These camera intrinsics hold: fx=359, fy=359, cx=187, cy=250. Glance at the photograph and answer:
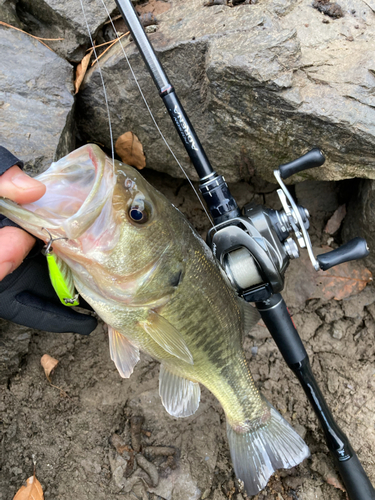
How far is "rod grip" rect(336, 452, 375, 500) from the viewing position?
2398 mm

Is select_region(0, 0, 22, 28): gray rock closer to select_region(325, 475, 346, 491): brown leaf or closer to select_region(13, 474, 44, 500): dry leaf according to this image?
select_region(13, 474, 44, 500): dry leaf

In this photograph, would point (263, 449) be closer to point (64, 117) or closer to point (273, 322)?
point (273, 322)

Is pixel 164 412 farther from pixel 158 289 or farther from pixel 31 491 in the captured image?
pixel 158 289

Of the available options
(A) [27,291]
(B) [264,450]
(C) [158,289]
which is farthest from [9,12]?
(B) [264,450]

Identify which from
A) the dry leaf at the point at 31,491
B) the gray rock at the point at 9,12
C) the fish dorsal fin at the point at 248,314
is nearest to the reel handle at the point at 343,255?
the fish dorsal fin at the point at 248,314

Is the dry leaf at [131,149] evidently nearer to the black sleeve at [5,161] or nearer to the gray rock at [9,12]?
the gray rock at [9,12]

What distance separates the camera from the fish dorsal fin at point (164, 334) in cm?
195

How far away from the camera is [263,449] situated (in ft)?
7.93

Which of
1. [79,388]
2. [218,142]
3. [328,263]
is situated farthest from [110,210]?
[79,388]

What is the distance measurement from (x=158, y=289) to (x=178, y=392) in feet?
2.81

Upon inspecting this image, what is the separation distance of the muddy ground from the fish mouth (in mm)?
1266

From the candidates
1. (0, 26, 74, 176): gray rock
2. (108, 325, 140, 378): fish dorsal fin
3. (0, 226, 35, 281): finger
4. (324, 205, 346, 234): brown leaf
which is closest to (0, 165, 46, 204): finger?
(0, 226, 35, 281): finger

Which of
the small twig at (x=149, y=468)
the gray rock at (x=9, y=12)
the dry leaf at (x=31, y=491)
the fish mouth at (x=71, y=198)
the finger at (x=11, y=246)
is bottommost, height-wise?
the small twig at (x=149, y=468)

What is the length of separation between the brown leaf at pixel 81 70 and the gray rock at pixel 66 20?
0.20 ft
